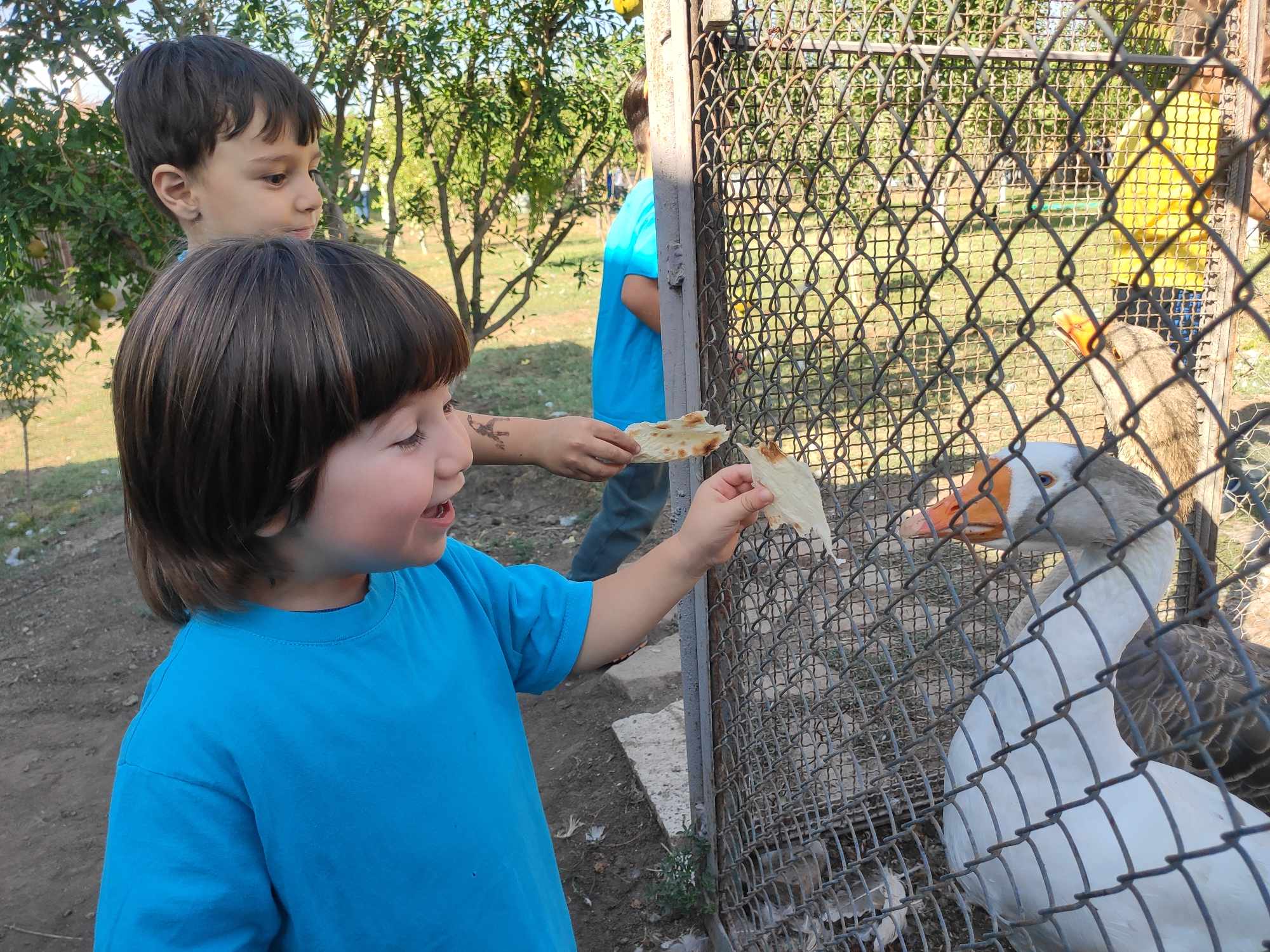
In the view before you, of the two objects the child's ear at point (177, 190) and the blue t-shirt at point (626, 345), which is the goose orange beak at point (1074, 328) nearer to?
the blue t-shirt at point (626, 345)

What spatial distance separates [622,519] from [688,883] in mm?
1831

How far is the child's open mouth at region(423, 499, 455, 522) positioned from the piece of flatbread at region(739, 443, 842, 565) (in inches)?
23.7

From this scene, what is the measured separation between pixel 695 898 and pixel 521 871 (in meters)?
1.45

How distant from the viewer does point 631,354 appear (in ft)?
13.0

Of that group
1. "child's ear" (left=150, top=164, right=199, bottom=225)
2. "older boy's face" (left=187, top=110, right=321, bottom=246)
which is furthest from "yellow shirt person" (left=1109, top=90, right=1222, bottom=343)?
"child's ear" (left=150, top=164, right=199, bottom=225)

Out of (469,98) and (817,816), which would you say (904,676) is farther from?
(469,98)

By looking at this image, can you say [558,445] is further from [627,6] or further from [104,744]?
[104,744]

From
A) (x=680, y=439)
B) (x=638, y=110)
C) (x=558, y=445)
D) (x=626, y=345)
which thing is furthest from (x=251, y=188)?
(x=638, y=110)

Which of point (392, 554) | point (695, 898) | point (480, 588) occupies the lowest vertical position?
point (695, 898)

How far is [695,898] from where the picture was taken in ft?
9.04

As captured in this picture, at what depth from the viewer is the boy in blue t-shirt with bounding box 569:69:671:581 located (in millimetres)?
3723

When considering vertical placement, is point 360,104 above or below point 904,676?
above

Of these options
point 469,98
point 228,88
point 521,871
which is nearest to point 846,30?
point 228,88

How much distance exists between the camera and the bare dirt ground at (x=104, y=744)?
3.06m
